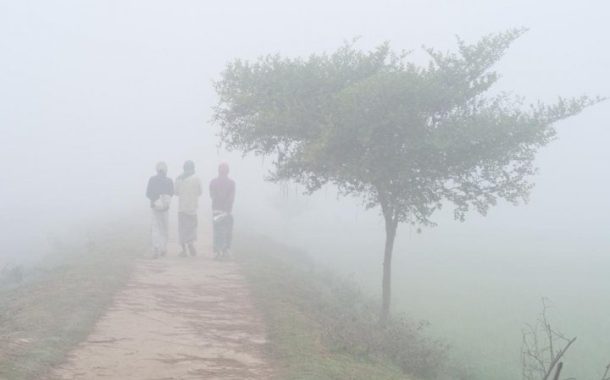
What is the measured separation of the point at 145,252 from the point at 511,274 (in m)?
25.1

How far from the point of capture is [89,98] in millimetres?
197875

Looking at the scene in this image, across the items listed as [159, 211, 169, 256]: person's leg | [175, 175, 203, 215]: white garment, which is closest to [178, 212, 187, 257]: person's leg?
[175, 175, 203, 215]: white garment

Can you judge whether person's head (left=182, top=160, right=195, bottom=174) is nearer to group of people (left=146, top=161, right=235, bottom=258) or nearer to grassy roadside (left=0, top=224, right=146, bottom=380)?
group of people (left=146, top=161, right=235, bottom=258)

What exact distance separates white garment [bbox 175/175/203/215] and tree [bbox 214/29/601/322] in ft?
9.14

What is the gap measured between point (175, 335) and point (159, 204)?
8.17 metres

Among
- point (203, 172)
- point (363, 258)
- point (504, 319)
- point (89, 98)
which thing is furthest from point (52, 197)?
point (89, 98)

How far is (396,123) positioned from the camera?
13.9 m

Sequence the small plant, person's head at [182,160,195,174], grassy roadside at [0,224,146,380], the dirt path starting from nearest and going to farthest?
the small plant < grassy roadside at [0,224,146,380] < the dirt path < person's head at [182,160,195,174]

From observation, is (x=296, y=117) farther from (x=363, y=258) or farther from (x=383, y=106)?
(x=363, y=258)

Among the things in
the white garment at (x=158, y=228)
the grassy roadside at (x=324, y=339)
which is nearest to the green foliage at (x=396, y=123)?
the grassy roadside at (x=324, y=339)

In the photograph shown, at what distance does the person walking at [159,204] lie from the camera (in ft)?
58.9

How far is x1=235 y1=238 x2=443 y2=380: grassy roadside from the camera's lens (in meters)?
9.34

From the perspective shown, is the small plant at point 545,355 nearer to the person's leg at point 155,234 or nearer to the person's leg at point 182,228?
the person's leg at point 182,228

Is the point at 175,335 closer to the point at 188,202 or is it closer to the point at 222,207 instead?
the point at 188,202
